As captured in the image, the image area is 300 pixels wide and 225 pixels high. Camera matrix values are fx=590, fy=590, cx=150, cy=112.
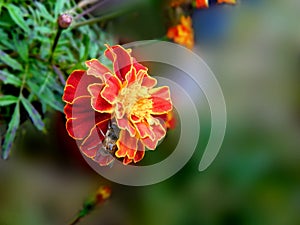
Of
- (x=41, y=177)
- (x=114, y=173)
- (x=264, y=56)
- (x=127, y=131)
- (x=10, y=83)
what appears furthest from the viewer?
(x=264, y=56)

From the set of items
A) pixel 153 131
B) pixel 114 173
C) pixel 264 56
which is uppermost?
pixel 153 131

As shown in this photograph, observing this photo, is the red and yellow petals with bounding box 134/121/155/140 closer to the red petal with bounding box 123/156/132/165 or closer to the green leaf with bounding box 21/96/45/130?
the red petal with bounding box 123/156/132/165

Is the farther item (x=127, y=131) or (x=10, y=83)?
(x=10, y=83)

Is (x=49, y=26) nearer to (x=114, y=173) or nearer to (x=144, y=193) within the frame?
(x=114, y=173)

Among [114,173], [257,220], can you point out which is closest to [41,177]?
[114,173]

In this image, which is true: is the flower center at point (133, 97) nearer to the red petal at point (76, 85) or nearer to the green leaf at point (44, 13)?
the red petal at point (76, 85)

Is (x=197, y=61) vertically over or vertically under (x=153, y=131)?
under

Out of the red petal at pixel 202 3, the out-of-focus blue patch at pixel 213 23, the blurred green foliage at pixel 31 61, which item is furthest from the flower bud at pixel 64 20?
the out-of-focus blue patch at pixel 213 23

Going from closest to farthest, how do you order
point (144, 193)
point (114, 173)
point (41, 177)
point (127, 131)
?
point (127, 131), point (114, 173), point (41, 177), point (144, 193)
